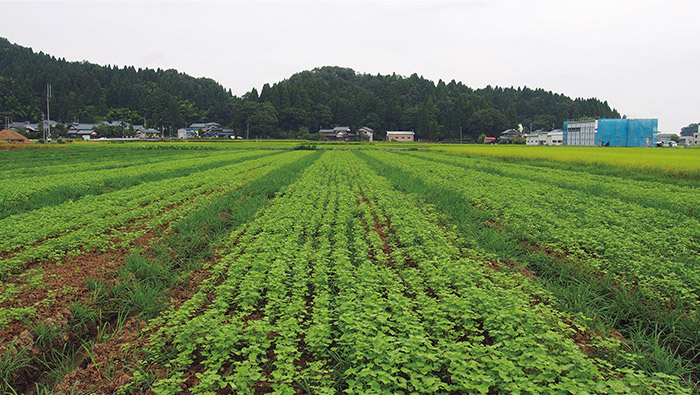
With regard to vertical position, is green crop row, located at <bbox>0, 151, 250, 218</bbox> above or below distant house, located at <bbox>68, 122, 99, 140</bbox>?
below

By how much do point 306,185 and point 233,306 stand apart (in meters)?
11.3

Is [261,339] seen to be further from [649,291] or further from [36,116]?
[36,116]

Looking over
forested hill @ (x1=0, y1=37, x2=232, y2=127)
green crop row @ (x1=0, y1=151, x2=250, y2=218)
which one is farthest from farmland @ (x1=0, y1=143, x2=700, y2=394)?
forested hill @ (x1=0, y1=37, x2=232, y2=127)

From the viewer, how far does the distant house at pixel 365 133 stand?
335ft

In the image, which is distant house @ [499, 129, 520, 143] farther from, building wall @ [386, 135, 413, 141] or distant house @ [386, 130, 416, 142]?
building wall @ [386, 135, 413, 141]

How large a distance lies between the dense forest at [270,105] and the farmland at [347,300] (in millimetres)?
86476

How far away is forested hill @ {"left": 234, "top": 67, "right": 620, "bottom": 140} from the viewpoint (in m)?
103

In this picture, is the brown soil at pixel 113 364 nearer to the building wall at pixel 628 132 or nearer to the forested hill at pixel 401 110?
the building wall at pixel 628 132

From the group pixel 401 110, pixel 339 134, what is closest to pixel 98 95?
pixel 339 134

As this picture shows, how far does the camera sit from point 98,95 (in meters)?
116

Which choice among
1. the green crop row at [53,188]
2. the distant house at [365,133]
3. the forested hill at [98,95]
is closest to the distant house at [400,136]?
the distant house at [365,133]

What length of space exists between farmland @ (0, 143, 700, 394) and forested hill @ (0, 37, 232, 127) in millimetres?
111436

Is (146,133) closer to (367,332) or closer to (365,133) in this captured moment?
(365,133)

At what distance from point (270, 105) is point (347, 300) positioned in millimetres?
101858
